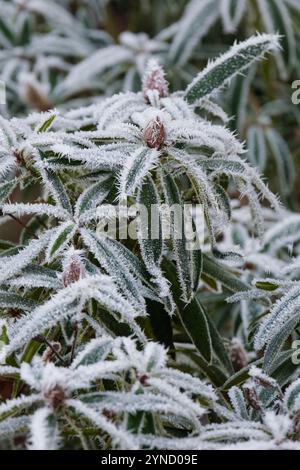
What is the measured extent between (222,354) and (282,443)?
366mm

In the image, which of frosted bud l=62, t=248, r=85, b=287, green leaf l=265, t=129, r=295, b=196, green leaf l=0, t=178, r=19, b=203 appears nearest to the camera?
frosted bud l=62, t=248, r=85, b=287

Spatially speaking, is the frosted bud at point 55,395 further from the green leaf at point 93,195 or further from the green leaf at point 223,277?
the green leaf at point 223,277

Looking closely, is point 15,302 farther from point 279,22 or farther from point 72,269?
point 279,22

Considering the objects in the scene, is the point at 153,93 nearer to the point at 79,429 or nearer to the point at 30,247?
the point at 30,247

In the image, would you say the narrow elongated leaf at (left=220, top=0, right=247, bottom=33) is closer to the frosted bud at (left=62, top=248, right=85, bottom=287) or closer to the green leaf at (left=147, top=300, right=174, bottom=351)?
the green leaf at (left=147, top=300, right=174, bottom=351)

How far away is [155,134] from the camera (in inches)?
40.3

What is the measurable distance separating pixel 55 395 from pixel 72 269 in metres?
0.19

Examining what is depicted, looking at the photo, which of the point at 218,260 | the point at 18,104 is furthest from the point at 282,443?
the point at 18,104

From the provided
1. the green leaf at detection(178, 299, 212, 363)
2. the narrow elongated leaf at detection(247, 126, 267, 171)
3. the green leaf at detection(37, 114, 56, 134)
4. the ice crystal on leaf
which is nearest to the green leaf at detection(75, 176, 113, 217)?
the ice crystal on leaf

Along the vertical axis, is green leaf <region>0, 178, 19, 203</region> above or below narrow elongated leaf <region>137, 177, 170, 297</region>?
above

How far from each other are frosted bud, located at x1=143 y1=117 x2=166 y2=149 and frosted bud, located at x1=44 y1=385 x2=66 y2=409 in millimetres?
376

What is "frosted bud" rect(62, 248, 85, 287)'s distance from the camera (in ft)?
3.10

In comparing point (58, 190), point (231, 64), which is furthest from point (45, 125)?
point (231, 64)

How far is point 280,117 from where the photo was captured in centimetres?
246
